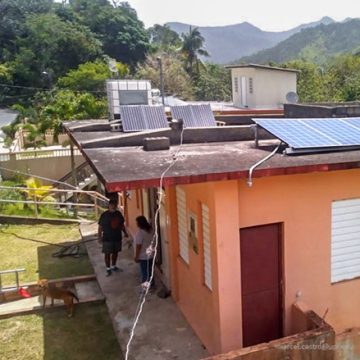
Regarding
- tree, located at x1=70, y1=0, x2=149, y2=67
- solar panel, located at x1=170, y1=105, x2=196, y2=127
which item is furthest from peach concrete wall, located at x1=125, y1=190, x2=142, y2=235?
tree, located at x1=70, y1=0, x2=149, y2=67

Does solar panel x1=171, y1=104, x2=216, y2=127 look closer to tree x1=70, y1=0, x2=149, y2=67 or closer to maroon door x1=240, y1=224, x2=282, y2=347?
maroon door x1=240, y1=224, x2=282, y2=347

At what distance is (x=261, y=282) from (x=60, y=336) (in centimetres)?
400

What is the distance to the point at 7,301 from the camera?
9.98 meters

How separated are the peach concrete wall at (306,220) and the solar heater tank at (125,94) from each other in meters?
9.36

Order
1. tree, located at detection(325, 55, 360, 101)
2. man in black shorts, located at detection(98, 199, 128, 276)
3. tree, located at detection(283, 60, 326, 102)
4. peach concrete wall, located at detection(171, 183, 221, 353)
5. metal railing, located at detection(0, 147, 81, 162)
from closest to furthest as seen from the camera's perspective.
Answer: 1. peach concrete wall, located at detection(171, 183, 221, 353)
2. man in black shorts, located at detection(98, 199, 128, 276)
3. metal railing, located at detection(0, 147, 81, 162)
4. tree, located at detection(325, 55, 360, 101)
5. tree, located at detection(283, 60, 326, 102)

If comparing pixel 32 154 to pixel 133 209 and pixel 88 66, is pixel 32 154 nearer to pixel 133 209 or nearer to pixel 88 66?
pixel 133 209

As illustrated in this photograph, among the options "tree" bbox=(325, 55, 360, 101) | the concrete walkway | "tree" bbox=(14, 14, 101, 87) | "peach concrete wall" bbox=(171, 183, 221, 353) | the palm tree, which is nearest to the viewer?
"peach concrete wall" bbox=(171, 183, 221, 353)

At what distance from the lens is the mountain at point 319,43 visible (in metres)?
170

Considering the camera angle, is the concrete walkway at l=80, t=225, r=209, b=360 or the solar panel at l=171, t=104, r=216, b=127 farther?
the solar panel at l=171, t=104, r=216, b=127

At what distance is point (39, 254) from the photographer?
12.8 m

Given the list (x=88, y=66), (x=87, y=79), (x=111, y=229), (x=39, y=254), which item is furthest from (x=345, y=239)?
(x=88, y=66)

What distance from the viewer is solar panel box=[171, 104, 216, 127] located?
1212 cm

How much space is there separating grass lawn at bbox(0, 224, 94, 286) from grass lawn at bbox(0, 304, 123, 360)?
218 centimetres

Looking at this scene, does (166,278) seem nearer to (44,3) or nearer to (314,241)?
(314,241)
